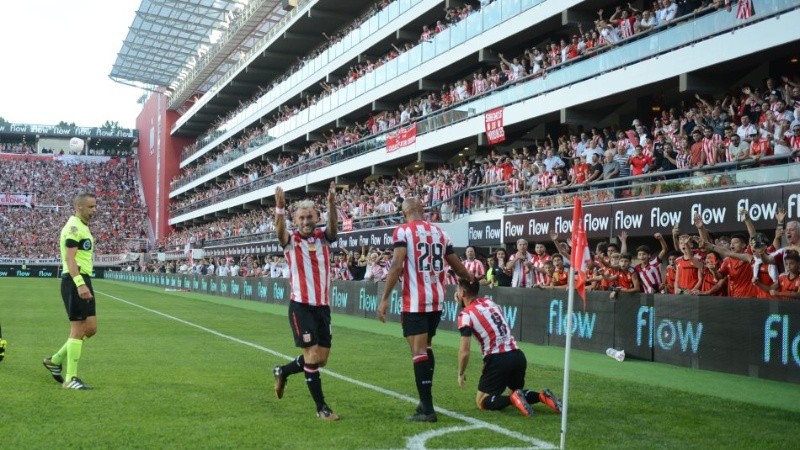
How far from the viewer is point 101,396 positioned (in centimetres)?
928

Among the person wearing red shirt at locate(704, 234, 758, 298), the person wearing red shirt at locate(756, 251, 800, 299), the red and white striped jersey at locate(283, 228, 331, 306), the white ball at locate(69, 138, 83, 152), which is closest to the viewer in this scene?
the red and white striped jersey at locate(283, 228, 331, 306)

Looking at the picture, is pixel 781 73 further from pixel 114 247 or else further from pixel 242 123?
pixel 114 247

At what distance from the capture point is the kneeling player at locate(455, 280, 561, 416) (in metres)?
8.59

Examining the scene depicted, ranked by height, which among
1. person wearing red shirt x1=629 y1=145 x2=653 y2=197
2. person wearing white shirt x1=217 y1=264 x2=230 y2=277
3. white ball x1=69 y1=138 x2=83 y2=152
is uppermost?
white ball x1=69 y1=138 x2=83 y2=152

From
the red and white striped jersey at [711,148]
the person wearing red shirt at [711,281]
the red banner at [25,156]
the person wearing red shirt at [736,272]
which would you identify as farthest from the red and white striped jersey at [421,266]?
the red banner at [25,156]

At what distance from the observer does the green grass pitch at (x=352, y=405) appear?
7.16 metres

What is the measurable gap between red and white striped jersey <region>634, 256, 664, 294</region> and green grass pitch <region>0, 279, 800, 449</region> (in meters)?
1.39

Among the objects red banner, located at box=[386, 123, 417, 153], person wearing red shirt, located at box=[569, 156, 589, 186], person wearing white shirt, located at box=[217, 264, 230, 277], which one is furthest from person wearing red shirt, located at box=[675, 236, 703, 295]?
person wearing white shirt, located at box=[217, 264, 230, 277]

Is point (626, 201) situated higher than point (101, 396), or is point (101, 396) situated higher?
point (626, 201)

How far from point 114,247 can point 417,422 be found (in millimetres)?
85551

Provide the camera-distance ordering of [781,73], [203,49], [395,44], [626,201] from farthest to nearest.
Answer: [203,49] → [395,44] → [781,73] → [626,201]

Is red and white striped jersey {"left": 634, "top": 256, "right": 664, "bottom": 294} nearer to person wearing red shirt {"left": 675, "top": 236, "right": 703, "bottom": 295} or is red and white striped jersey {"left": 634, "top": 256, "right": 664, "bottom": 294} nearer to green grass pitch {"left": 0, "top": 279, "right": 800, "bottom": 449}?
person wearing red shirt {"left": 675, "top": 236, "right": 703, "bottom": 295}

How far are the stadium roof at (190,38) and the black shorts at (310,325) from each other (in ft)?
159

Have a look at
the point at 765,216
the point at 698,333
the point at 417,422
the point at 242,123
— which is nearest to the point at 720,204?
the point at 765,216
